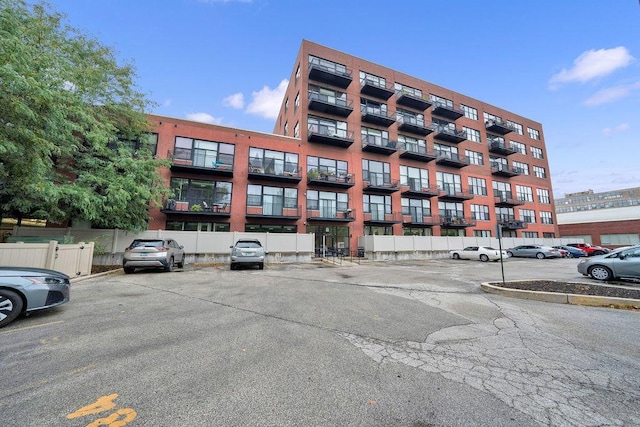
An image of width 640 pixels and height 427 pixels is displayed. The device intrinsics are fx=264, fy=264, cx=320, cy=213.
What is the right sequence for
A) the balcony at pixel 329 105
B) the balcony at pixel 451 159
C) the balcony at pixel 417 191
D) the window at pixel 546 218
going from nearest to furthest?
the balcony at pixel 329 105, the balcony at pixel 417 191, the balcony at pixel 451 159, the window at pixel 546 218

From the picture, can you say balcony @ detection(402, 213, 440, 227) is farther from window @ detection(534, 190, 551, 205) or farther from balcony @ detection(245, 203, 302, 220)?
window @ detection(534, 190, 551, 205)

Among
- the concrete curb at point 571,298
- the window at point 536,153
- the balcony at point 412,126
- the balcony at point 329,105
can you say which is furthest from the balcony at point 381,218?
the window at point 536,153

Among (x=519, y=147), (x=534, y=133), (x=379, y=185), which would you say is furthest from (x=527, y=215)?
(x=379, y=185)

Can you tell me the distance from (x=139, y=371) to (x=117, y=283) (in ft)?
26.5

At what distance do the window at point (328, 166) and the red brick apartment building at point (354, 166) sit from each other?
11 cm

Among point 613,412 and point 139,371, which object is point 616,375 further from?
point 139,371

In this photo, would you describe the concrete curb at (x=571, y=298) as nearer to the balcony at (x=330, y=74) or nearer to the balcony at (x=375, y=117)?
the balcony at (x=375, y=117)

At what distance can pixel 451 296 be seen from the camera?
802 cm

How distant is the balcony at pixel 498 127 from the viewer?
36319 millimetres

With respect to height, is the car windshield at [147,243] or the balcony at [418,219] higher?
the balcony at [418,219]

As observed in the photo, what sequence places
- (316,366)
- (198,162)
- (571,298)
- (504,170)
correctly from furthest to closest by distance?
(504,170) < (198,162) < (571,298) < (316,366)

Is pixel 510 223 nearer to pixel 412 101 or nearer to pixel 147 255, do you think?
pixel 412 101

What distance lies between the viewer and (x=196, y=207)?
20328 mm

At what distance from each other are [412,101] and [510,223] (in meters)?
19.9
